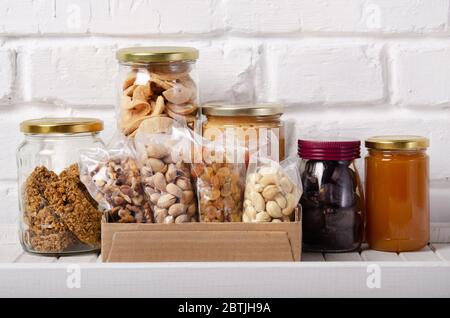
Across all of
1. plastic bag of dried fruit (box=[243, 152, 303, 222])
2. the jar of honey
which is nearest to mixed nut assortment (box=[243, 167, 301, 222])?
plastic bag of dried fruit (box=[243, 152, 303, 222])

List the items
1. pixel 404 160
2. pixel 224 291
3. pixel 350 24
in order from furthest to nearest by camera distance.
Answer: pixel 350 24, pixel 404 160, pixel 224 291

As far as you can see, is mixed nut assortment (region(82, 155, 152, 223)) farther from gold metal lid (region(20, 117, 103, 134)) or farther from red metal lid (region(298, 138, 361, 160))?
red metal lid (region(298, 138, 361, 160))

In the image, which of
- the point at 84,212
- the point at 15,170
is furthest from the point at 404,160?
the point at 15,170

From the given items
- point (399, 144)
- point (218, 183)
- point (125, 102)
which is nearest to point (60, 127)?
point (125, 102)

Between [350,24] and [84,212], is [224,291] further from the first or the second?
[350,24]

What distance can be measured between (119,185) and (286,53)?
1.28 ft

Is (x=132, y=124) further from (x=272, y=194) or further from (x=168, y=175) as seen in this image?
→ (x=272, y=194)

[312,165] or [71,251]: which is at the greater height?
[312,165]

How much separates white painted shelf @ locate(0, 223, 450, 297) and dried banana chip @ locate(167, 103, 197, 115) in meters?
0.25

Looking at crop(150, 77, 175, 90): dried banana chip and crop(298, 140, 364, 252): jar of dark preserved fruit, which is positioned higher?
crop(150, 77, 175, 90): dried banana chip

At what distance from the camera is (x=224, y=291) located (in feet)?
3.50

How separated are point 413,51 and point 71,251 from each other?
0.63 m

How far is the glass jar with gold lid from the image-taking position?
3.92 ft
